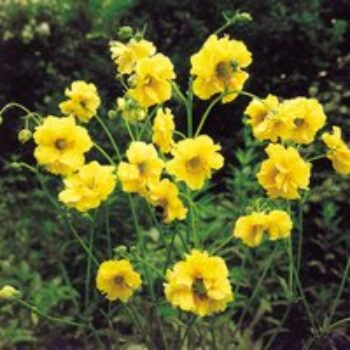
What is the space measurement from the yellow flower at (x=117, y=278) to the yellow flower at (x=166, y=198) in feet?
0.53

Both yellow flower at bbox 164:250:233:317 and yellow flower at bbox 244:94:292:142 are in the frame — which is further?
yellow flower at bbox 244:94:292:142

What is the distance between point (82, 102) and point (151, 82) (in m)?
0.24

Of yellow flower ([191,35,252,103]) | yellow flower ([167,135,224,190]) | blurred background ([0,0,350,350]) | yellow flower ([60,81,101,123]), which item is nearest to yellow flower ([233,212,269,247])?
yellow flower ([167,135,224,190])

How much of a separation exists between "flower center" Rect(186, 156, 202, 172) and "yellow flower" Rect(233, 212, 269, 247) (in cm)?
16

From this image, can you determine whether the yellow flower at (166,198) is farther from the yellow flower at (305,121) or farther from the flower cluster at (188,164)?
the yellow flower at (305,121)

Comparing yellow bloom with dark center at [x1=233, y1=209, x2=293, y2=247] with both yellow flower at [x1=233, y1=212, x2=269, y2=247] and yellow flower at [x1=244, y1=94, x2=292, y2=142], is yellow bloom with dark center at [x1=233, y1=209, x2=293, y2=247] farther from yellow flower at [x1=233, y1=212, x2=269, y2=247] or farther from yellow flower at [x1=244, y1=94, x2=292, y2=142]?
yellow flower at [x1=244, y1=94, x2=292, y2=142]

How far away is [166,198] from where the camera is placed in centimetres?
251

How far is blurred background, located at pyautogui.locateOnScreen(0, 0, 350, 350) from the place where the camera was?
4.07m

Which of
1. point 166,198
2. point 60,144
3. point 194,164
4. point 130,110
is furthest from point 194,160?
point 60,144

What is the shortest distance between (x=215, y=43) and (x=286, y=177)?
371 millimetres

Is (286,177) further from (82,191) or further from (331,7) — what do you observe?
(331,7)

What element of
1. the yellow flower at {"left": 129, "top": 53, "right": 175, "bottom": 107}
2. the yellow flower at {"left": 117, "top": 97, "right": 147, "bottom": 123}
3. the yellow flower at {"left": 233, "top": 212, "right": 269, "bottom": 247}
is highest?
the yellow flower at {"left": 129, "top": 53, "right": 175, "bottom": 107}

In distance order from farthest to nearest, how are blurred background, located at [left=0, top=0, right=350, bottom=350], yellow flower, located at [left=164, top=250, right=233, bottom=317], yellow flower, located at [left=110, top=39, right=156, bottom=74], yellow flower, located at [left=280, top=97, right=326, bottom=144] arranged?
blurred background, located at [left=0, top=0, right=350, bottom=350], yellow flower, located at [left=110, top=39, right=156, bottom=74], yellow flower, located at [left=280, top=97, right=326, bottom=144], yellow flower, located at [left=164, top=250, right=233, bottom=317]

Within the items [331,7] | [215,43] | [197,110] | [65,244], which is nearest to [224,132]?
[197,110]
